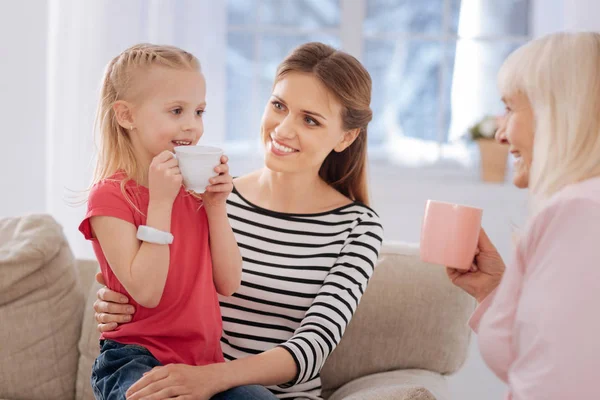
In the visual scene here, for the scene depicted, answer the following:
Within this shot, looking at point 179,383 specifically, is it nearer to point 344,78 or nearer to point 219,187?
point 219,187

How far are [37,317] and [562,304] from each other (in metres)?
1.68

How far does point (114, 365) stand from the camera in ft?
5.56

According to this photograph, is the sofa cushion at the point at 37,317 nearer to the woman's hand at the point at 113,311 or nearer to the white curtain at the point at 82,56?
the woman's hand at the point at 113,311

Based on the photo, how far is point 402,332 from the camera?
7.59ft

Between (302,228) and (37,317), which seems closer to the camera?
(302,228)

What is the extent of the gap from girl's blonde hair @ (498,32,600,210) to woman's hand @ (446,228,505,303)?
44 centimetres

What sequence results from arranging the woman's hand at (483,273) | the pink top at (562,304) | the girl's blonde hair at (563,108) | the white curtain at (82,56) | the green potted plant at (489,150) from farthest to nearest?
the green potted plant at (489,150)
the white curtain at (82,56)
the woman's hand at (483,273)
the girl's blonde hair at (563,108)
the pink top at (562,304)

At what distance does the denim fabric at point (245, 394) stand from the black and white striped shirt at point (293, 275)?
0.25m

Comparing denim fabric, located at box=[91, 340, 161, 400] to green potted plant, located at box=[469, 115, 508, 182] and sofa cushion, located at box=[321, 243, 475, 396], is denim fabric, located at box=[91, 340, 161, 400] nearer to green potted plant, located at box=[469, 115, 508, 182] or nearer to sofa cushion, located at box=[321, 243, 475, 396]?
sofa cushion, located at box=[321, 243, 475, 396]

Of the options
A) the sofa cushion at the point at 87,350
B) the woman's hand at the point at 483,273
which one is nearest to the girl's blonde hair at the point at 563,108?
the woman's hand at the point at 483,273

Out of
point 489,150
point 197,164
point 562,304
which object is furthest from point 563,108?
point 489,150

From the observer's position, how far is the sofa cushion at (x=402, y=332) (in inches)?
90.9

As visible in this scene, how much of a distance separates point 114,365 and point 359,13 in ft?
8.43

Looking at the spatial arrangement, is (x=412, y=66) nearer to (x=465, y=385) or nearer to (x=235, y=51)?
(x=235, y=51)
